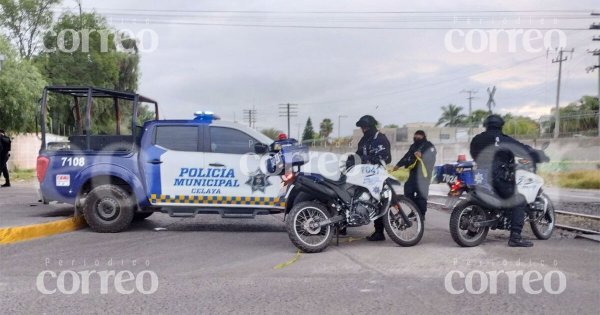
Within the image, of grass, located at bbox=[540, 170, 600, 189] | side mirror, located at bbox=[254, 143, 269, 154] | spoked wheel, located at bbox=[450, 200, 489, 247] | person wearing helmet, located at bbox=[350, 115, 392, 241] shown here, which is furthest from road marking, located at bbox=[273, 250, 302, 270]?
grass, located at bbox=[540, 170, 600, 189]

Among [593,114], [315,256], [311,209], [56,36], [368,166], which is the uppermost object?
[56,36]

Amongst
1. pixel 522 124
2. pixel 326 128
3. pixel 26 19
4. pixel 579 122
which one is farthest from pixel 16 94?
pixel 326 128

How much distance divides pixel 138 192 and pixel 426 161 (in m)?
4.57

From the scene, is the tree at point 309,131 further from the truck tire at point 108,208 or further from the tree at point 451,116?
the truck tire at point 108,208

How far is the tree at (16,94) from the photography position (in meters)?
25.7

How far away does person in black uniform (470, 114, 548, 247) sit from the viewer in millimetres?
8234

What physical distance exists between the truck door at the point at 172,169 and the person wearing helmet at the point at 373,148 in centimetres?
251

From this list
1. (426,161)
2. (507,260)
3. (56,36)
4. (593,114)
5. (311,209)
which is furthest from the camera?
(593,114)

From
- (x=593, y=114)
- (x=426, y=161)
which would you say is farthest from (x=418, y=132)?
(x=593, y=114)

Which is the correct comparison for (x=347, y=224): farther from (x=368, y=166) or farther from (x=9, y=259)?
(x=9, y=259)

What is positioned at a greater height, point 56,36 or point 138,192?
point 56,36

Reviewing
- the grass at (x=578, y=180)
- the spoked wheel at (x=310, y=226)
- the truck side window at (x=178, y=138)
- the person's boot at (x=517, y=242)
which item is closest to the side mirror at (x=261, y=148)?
the truck side window at (x=178, y=138)

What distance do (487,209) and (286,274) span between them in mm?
3247

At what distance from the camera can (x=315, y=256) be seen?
25.3 ft
